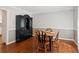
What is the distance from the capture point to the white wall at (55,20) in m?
3.18

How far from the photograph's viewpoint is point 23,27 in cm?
342

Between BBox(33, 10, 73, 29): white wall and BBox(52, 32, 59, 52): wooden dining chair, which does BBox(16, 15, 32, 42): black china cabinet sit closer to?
BBox(33, 10, 73, 29): white wall

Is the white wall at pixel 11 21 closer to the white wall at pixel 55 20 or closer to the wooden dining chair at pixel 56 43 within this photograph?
A: the white wall at pixel 55 20

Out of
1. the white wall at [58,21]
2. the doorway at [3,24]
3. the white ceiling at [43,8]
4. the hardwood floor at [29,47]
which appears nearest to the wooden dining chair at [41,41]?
the hardwood floor at [29,47]

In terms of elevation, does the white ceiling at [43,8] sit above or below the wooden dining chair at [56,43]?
above

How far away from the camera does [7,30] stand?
11.0 ft

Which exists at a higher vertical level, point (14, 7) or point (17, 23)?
point (14, 7)

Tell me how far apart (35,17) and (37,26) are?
0.84 ft

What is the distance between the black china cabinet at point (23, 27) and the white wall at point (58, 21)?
188mm

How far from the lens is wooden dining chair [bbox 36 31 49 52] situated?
3.29m

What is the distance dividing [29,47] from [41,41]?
0.38 m

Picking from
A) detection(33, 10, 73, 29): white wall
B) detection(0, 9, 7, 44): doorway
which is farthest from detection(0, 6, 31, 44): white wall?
detection(33, 10, 73, 29): white wall
